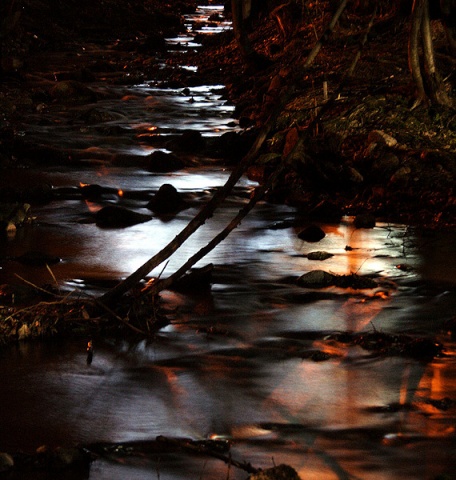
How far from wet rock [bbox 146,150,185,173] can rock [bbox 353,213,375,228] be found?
4.77 m

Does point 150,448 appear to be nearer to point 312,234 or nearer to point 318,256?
point 318,256

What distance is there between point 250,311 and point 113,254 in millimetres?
2528

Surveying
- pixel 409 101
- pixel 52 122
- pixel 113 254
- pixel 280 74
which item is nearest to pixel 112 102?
pixel 52 122

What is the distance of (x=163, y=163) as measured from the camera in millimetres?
15578

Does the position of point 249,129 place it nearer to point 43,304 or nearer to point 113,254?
point 113,254

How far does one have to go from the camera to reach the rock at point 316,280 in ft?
30.1

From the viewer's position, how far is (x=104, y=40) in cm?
3947

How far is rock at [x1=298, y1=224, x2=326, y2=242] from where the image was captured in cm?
1100

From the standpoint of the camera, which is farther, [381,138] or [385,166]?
[381,138]

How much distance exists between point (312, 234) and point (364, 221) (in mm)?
832

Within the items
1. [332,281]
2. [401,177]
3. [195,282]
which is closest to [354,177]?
[401,177]

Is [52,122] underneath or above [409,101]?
underneath

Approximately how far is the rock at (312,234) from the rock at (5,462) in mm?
6131

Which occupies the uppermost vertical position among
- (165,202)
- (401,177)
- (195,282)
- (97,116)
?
(401,177)
